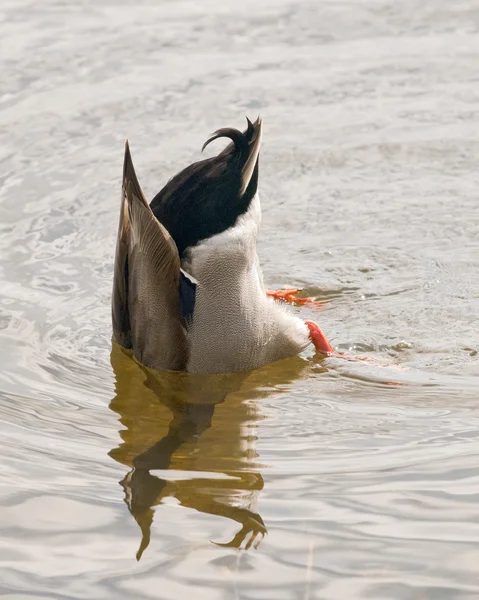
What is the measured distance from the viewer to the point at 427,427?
16.1 feet

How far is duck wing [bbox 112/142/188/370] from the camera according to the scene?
5004 mm

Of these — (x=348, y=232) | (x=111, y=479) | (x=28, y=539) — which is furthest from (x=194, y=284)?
(x=348, y=232)

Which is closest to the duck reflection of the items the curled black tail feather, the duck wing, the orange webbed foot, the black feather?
the duck wing

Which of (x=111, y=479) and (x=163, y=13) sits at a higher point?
(x=163, y=13)

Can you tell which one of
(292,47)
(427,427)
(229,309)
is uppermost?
(292,47)

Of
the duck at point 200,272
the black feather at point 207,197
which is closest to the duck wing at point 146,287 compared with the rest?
the duck at point 200,272

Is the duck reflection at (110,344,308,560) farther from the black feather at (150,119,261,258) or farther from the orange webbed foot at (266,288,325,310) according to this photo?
the black feather at (150,119,261,258)

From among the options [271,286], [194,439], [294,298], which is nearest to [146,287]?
[194,439]

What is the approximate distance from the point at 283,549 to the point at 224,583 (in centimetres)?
29

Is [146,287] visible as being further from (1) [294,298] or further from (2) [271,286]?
(2) [271,286]

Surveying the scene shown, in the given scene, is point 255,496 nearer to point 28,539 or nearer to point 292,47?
point 28,539

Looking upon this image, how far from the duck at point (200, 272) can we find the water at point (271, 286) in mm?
198

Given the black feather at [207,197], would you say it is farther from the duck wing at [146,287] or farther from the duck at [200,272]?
the duck wing at [146,287]

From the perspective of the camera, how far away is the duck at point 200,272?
16.5ft
